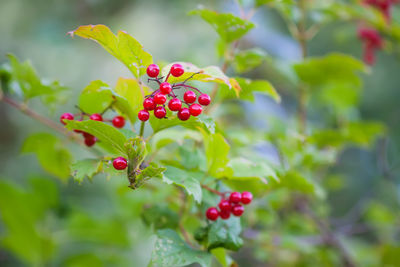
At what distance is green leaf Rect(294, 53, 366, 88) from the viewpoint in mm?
1119

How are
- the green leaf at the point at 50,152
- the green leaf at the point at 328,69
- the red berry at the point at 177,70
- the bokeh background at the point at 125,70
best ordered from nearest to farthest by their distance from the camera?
the red berry at the point at 177,70
the green leaf at the point at 50,152
the green leaf at the point at 328,69
the bokeh background at the point at 125,70

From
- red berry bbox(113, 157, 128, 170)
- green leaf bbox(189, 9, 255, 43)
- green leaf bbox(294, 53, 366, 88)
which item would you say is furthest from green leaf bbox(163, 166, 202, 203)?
green leaf bbox(294, 53, 366, 88)

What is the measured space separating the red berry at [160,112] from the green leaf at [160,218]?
0.33 metres

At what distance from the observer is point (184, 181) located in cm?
58

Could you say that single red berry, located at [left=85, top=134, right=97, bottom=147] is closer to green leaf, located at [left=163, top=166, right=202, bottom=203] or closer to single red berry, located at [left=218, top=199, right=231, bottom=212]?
green leaf, located at [left=163, top=166, right=202, bottom=203]

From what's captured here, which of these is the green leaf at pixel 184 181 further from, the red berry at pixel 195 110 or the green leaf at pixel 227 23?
the green leaf at pixel 227 23

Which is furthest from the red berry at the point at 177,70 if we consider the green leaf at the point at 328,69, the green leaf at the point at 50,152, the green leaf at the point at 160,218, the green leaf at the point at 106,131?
the green leaf at the point at 328,69

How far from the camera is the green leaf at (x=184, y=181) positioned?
55 centimetres

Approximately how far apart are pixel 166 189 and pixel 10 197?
2.13 feet

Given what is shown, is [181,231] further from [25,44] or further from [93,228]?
[25,44]

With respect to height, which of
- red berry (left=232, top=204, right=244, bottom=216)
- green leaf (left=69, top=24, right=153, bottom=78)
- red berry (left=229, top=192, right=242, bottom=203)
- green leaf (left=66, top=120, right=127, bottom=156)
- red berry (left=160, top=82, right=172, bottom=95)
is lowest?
red berry (left=232, top=204, right=244, bottom=216)

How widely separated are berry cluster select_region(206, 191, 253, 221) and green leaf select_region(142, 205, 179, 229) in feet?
0.50

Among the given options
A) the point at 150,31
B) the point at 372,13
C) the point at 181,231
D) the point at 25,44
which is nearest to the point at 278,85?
the point at 372,13

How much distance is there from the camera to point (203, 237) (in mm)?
671
